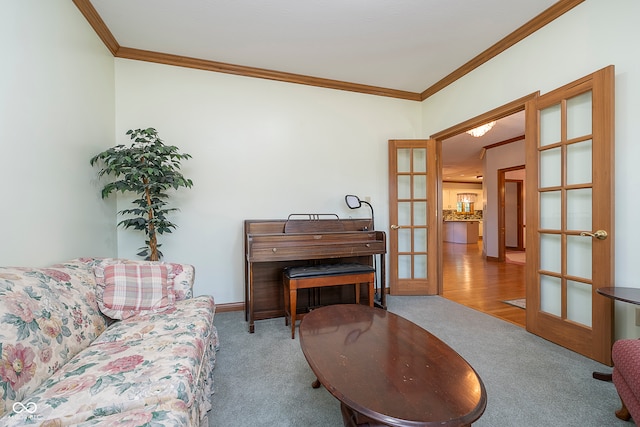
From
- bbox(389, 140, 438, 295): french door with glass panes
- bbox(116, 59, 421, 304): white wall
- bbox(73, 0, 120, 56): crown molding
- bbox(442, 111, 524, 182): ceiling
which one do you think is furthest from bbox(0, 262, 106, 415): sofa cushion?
bbox(442, 111, 524, 182): ceiling

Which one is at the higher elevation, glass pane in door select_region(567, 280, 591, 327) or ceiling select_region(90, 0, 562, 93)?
ceiling select_region(90, 0, 562, 93)

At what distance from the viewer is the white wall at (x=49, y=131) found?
4.78 ft

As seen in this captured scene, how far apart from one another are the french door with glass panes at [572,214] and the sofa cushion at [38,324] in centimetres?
317

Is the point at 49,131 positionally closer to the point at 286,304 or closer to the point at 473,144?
the point at 286,304

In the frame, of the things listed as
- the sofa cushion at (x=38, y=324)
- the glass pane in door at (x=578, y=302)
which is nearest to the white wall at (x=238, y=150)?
the sofa cushion at (x=38, y=324)

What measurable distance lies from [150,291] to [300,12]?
2.46 meters

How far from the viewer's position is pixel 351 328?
1524 mm

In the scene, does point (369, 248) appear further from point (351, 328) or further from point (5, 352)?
point (5, 352)

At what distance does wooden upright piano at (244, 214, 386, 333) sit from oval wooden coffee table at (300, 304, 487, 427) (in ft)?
3.38

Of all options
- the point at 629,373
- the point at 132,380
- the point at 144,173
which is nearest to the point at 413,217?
the point at 629,373

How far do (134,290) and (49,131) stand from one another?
117 centimetres

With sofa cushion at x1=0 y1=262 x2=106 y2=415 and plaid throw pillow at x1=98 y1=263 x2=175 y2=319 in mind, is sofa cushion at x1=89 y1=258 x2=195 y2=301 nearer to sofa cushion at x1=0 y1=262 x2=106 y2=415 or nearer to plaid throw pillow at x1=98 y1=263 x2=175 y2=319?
plaid throw pillow at x1=98 y1=263 x2=175 y2=319

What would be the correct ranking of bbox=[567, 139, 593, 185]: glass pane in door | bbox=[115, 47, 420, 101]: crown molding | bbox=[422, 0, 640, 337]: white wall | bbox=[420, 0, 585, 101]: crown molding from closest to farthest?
1. bbox=[422, 0, 640, 337]: white wall
2. bbox=[567, 139, 593, 185]: glass pane in door
3. bbox=[420, 0, 585, 101]: crown molding
4. bbox=[115, 47, 420, 101]: crown molding

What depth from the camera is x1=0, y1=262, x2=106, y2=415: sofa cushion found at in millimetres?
954
